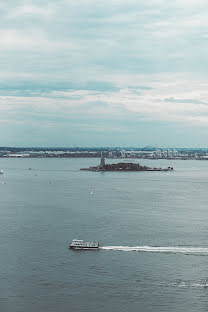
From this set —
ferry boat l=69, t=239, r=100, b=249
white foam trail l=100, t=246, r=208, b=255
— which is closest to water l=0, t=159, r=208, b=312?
white foam trail l=100, t=246, r=208, b=255

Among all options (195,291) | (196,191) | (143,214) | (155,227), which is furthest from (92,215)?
(196,191)

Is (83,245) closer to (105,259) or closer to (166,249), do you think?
(105,259)

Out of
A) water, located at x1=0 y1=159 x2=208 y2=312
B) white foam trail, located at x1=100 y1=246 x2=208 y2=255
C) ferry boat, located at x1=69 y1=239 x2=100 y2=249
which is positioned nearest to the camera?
water, located at x1=0 y1=159 x2=208 y2=312

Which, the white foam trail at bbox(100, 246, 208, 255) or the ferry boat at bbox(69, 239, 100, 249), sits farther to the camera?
the ferry boat at bbox(69, 239, 100, 249)

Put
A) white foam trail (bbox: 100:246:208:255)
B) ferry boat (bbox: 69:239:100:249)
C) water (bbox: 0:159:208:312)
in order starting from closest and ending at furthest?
water (bbox: 0:159:208:312) → white foam trail (bbox: 100:246:208:255) → ferry boat (bbox: 69:239:100:249)

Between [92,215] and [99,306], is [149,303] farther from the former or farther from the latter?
[92,215]

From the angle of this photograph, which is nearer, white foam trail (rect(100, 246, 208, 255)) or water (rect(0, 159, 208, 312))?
water (rect(0, 159, 208, 312))

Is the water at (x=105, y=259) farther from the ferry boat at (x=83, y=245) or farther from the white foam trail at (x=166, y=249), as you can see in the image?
the ferry boat at (x=83, y=245)

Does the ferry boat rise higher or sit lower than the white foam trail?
higher

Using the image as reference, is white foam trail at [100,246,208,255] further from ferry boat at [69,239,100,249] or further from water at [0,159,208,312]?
ferry boat at [69,239,100,249]

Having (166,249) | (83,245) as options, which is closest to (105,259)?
(83,245)

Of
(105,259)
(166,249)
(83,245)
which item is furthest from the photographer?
(83,245)
